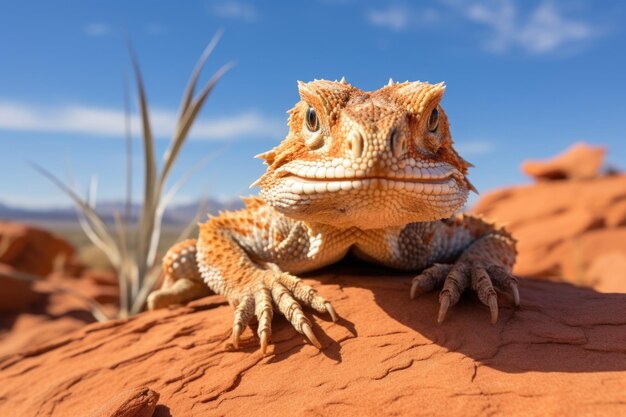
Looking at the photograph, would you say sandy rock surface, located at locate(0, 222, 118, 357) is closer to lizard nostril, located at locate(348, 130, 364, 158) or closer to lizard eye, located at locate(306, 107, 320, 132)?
lizard eye, located at locate(306, 107, 320, 132)

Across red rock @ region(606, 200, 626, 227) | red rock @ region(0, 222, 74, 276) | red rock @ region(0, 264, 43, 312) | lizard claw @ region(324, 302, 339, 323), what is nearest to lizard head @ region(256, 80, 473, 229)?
lizard claw @ region(324, 302, 339, 323)

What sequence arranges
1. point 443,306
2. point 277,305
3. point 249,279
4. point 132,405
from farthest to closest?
1. point 249,279
2. point 277,305
3. point 443,306
4. point 132,405

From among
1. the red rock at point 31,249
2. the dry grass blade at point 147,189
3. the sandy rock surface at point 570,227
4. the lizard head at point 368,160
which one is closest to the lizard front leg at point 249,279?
the lizard head at point 368,160

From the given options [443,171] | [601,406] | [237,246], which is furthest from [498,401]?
[237,246]

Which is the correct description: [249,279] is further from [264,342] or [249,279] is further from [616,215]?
[616,215]

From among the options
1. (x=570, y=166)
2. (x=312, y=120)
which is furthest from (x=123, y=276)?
(x=570, y=166)

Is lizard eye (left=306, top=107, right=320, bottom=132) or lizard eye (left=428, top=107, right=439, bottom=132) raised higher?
lizard eye (left=306, top=107, right=320, bottom=132)
